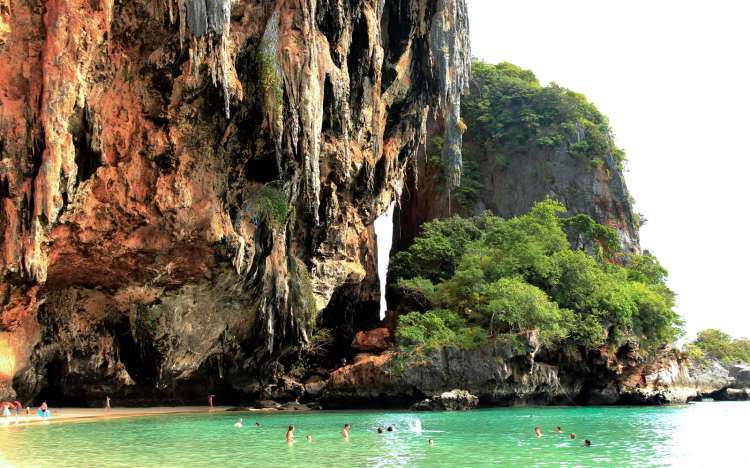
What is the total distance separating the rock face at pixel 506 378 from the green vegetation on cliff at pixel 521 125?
1536 centimetres

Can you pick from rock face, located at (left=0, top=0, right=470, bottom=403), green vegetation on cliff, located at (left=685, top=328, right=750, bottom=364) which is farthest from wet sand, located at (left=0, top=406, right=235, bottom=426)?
green vegetation on cliff, located at (left=685, top=328, right=750, bottom=364)

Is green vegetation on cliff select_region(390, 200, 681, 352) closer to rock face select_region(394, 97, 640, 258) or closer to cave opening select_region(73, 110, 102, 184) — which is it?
rock face select_region(394, 97, 640, 258)

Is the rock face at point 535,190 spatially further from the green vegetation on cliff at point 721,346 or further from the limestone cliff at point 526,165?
the green vegetation on cliff at point 721,346

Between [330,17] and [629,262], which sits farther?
[629,262]

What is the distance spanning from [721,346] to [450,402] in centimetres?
3003

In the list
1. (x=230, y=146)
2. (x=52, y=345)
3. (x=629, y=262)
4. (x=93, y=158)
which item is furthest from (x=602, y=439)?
(x=629, y=262)

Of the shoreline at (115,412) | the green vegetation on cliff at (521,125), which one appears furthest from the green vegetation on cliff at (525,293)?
the green vegetation on cliff at (521,125)

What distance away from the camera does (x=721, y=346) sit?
158 ft

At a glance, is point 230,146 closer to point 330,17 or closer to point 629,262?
point 330,17

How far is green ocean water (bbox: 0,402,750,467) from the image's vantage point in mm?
13538

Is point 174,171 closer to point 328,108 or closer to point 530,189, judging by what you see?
point 328,108

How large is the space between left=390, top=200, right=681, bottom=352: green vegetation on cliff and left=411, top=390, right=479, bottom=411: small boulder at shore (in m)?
2.07

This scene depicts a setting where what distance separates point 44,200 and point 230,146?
6028 mm

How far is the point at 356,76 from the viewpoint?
25.5 metres
